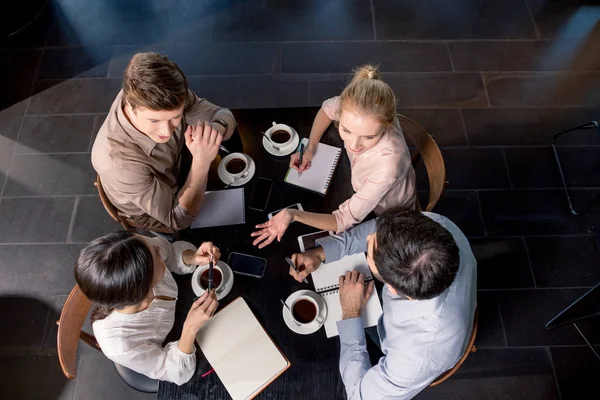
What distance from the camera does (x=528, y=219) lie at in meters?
2.50

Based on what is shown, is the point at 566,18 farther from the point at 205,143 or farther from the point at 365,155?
the point at 205,143

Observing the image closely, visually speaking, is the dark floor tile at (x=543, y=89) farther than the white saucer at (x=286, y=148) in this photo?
Yes

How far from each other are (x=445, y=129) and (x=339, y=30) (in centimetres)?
108

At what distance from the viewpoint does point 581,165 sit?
265 cm

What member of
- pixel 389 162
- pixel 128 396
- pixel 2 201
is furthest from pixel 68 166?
pixel 389 162

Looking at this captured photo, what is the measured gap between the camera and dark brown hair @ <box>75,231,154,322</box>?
1.19 meters

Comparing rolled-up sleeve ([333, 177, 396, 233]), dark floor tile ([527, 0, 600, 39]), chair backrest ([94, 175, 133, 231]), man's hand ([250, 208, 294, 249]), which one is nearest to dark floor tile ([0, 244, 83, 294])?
chair backrest ([94, 175, 133, 231])

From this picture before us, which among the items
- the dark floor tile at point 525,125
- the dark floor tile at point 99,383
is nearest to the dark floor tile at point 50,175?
the dark floor tile at point 99,383

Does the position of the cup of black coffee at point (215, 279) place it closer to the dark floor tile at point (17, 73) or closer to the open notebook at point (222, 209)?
the open notebook at point (222, 209)

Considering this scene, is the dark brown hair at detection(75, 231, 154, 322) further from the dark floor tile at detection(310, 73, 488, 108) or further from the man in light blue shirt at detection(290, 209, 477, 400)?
the dark floor tile at detection(310, 73, 488, 108)

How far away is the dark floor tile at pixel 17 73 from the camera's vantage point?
9.66 feet

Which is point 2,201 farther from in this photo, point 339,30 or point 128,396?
point 339,30

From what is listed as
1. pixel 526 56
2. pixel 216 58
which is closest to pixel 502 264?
pixel 526 56

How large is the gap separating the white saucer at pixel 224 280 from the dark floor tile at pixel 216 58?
1888 millimetres
